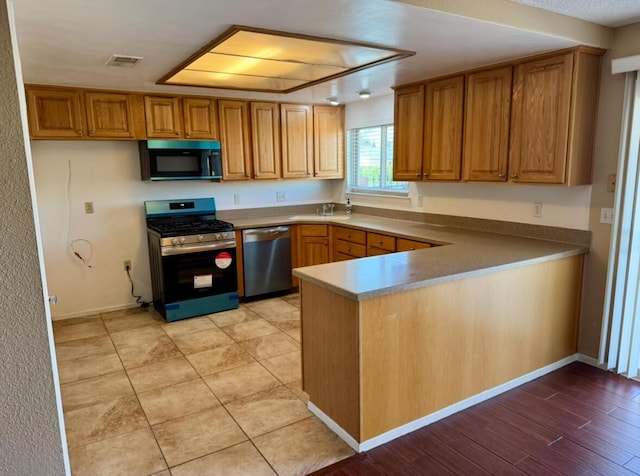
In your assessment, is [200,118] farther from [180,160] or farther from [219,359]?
[219,359]

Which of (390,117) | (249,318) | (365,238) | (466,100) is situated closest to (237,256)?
(249,318)

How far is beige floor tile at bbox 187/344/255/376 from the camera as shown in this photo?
10.5 feet

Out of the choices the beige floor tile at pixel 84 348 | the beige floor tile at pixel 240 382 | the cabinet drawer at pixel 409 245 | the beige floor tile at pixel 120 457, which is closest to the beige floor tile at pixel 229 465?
the beige floor tile at pixel 120 457

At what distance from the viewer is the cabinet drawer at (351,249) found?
4.46 meters

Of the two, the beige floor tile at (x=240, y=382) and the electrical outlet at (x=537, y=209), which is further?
the electrical outlet at (x=537, y=209)

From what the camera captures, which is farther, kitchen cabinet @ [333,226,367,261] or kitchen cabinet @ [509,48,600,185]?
kitchen cabinet @ [333,226,367,261]

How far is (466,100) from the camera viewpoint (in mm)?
3451

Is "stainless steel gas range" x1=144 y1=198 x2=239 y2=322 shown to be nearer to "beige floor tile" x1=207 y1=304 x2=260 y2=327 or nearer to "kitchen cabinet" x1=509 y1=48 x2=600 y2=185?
"beige floor tile" x1=207 y1=304 x2=260 y2=327

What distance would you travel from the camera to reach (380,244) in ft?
13.6

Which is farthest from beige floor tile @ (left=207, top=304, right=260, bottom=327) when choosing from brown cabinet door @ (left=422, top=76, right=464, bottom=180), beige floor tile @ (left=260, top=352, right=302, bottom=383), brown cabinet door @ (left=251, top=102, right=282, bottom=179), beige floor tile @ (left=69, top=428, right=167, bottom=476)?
brown cabinet door @ (left=422, top=76, right=464, bottom=180)

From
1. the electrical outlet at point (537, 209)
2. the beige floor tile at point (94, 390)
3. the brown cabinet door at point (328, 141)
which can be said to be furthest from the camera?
the brown cabinet door at point (328, 141)

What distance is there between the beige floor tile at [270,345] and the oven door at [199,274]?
0.91 m

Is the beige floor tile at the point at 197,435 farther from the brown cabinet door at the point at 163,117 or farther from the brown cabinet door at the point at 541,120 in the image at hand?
the brown cabinet door at the point at 163,117

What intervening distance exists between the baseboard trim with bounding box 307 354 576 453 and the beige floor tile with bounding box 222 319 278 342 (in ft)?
4.24
